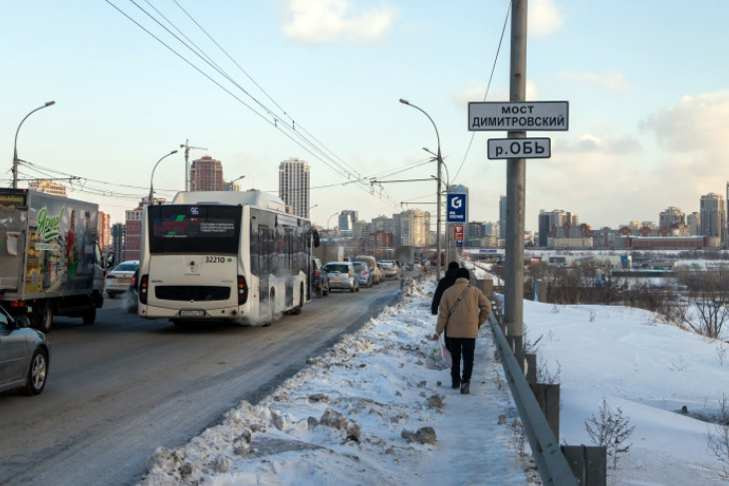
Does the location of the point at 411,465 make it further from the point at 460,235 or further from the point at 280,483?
the point at 460,235

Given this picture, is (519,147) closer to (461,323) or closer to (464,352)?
(461,323)

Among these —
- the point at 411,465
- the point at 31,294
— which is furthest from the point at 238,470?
the point at 31,294

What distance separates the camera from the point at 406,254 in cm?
12244

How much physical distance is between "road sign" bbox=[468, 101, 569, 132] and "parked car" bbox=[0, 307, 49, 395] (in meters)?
6.59

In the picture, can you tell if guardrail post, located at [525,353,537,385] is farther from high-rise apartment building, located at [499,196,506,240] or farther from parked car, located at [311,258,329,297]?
parked car, located at [311,258,329,297]

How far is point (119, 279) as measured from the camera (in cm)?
3356

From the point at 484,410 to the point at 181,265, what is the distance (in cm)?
1068

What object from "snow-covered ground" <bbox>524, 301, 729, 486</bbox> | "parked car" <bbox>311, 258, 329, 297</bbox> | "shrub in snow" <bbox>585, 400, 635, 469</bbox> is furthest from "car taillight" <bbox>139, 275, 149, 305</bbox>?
"parked car" <bbox>311, 258, 329, 297</bbox>

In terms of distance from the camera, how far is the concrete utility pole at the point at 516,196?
38.0 ft

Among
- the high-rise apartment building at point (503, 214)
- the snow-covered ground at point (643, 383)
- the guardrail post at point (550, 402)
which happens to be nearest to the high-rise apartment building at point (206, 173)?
the high-rise apartment building at point (503, 214)

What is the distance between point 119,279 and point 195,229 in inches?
653

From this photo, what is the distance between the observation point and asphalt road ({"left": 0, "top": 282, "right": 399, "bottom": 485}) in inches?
271

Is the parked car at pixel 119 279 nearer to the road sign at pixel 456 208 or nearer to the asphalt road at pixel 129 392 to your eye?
the asphalt road at pixel 129 392

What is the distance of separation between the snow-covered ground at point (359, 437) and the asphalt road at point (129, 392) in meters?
0.70
